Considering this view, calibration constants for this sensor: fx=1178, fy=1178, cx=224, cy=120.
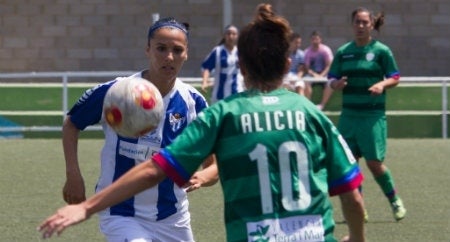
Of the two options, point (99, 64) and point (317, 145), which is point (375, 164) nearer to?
point (317, 145)

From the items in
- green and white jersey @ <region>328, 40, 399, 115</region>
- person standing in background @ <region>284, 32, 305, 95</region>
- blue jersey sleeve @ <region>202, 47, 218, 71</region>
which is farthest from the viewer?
person standing in background @ <region>284, 32, 305, 95</region>

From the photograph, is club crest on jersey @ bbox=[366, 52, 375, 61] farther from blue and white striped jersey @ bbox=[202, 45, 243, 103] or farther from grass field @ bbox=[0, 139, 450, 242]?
blue and white striped jersey @ bbox=[202, 45, 243, 103]

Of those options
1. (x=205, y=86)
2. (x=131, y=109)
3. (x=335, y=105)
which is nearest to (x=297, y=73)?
(x=335, y=105)

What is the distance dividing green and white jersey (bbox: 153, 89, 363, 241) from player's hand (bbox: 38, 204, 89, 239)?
358mm

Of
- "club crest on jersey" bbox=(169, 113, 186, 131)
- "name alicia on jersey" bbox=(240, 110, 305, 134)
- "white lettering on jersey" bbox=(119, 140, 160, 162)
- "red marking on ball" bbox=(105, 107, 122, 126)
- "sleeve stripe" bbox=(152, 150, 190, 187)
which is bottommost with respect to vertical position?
"white lettering on jersey" bbox=(119, 140, 160, 162)

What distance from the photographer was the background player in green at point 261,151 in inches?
168

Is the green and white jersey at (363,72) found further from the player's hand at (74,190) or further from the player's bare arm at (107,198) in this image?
Result: the player's bare arm at (107,198)

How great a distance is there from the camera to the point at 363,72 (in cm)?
1043

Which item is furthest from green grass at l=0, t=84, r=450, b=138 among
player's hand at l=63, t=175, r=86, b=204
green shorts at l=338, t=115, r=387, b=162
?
player's hand at l=63, t=175, r=86, b=204

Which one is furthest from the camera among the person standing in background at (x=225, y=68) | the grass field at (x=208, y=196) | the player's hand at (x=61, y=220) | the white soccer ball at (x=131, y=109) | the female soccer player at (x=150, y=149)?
the person standing in background at (x=225, y=68)

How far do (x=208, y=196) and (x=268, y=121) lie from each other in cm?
756

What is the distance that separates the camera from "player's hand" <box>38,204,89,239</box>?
400cm

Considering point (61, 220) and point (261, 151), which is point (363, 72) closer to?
point (261, 151)

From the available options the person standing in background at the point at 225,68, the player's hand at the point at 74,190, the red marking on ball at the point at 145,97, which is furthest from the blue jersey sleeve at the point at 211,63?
the red marking on ball at the point at 145,97
